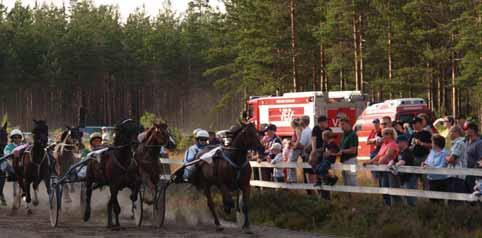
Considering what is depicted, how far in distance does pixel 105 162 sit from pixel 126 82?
98.8 m

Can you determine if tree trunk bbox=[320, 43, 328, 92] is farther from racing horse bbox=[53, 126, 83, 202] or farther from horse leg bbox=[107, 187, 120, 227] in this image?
horse leg bbox=[107, 187, 120, 227]

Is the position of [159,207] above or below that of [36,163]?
below

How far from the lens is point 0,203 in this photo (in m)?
25.4

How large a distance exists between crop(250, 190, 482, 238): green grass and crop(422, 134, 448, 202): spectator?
316 millimetres

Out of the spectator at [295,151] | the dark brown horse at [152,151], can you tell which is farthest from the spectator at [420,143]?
the dark brown horse at [152,151]

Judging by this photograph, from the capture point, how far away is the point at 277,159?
2072cm

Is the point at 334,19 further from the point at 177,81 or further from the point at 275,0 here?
the point at 177,81

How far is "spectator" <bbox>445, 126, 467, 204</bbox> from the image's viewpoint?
1546 centimetres

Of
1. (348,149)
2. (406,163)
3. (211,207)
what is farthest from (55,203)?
(406,163)

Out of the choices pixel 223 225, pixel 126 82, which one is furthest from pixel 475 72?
pixel 126 82

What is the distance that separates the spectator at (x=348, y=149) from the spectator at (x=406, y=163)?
1482mm

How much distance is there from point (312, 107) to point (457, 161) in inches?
1088

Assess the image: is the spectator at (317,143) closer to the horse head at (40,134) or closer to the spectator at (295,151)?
the spectator at (295,151)

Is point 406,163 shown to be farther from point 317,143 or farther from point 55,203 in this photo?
point 55,203
